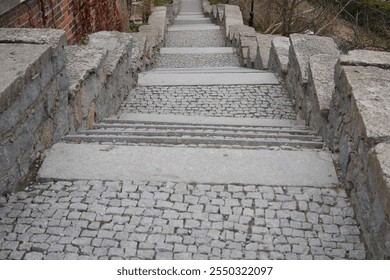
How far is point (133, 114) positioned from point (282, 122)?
2.10 m

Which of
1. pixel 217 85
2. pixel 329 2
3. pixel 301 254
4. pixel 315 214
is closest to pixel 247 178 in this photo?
pixel 315 214

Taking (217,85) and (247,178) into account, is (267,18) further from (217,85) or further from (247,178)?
(247,178)

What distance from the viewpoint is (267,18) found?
54.2ft

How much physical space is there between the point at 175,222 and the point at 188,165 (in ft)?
2.31

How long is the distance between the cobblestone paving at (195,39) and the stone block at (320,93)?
9.44m

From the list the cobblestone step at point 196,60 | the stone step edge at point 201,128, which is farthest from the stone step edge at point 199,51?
the stone step edge at point 201,128

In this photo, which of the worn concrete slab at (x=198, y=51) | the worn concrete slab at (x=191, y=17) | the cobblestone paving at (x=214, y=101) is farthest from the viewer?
the worn concrete slab at (x=191, y=17)

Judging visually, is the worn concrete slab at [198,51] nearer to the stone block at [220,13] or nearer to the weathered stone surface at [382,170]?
the stone block at [220,13]

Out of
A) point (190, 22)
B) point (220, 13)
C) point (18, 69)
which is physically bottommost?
point (190, 22)

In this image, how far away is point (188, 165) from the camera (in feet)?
11.3

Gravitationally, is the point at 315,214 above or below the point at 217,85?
above

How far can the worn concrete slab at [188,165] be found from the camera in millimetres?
3287

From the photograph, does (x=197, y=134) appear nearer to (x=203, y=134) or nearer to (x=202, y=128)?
(x=203, y=134)

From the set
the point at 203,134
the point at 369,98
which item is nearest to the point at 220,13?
the point at 203,134
